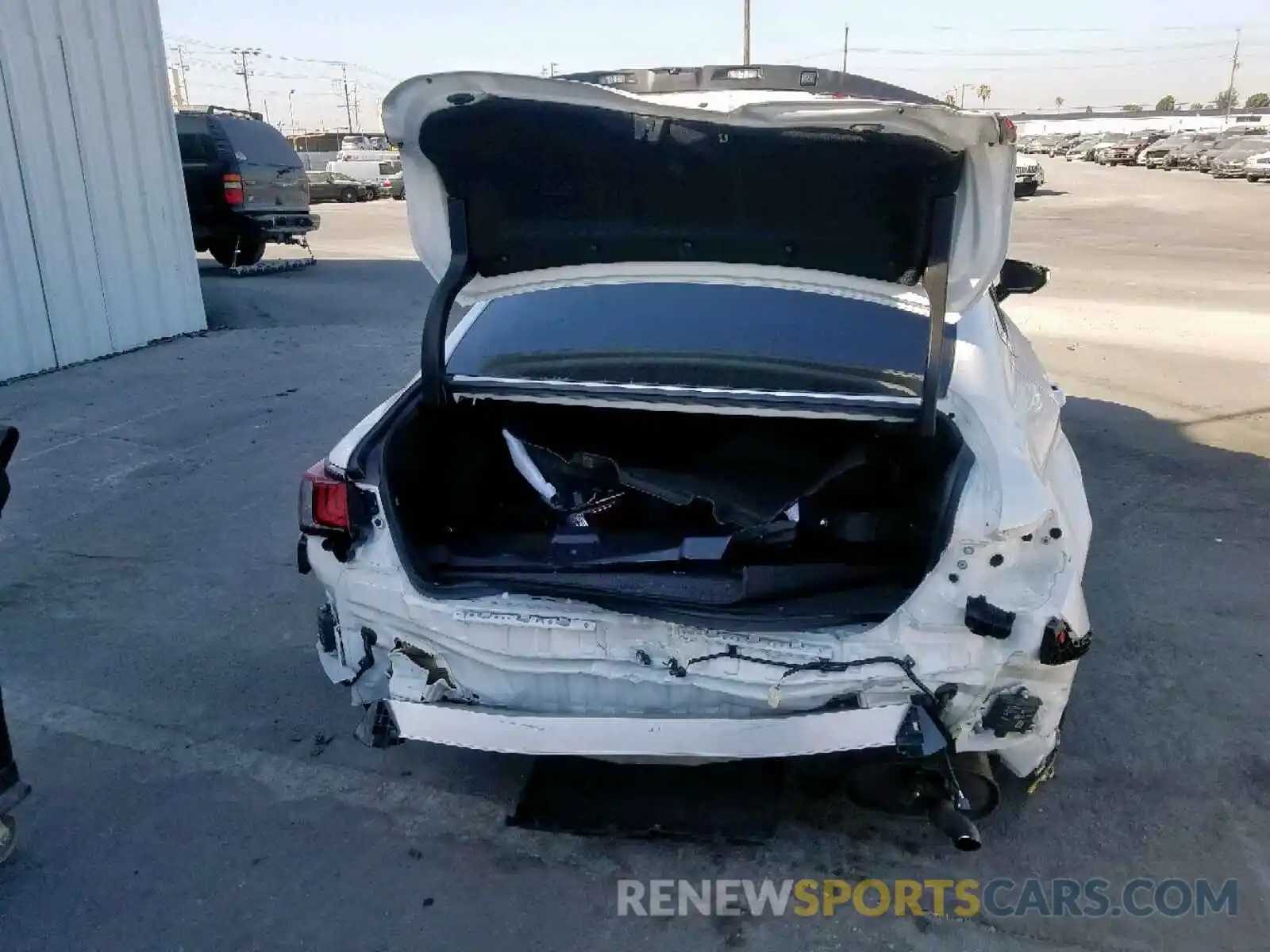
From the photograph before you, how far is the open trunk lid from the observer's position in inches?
98.3

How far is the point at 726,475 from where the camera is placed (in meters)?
3.22

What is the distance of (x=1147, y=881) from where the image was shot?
2.67 m

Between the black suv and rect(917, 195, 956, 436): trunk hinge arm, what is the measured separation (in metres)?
13.4

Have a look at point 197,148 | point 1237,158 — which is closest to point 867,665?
point 197,148

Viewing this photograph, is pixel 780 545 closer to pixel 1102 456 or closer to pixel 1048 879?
pixel 1048 879

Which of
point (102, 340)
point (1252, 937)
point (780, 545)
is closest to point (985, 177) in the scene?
point (780, 545)

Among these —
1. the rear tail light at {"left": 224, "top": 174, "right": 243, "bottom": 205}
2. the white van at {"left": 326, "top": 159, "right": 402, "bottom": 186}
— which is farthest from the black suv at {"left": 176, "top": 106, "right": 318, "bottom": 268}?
the white van at {"left": 326, "top": 159, "right": 402, "bottom": 186}

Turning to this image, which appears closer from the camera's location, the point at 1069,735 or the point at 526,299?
the point at 1069,735

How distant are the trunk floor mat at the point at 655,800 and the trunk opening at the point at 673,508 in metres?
0.63

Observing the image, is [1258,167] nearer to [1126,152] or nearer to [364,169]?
[1126,152]

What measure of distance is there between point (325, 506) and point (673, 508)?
3.61 ft

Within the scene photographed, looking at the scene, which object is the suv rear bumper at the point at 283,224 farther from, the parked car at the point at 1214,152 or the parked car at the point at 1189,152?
the parked car at the point at 1189,152

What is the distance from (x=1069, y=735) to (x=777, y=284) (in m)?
1.81

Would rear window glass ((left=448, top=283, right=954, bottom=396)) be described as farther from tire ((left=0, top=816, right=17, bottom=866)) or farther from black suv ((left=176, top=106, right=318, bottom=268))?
black suv ((left=176, top=106, right=318, bottom=268))
